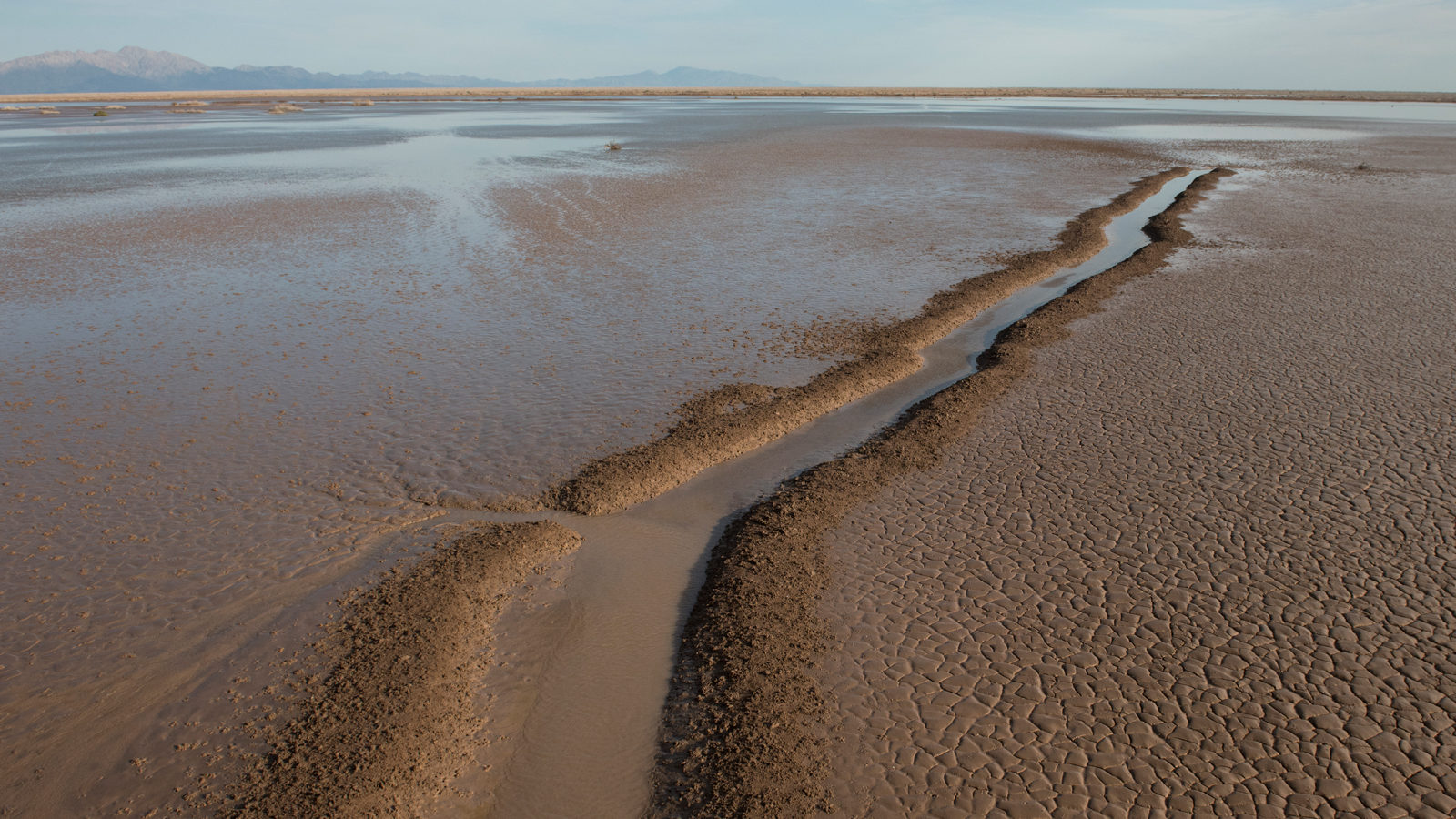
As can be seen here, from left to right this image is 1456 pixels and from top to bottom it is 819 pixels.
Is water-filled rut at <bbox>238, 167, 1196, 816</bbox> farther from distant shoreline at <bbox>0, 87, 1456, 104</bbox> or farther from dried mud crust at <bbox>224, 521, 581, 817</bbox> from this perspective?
distant shoreline at <bbox>0, 87, 1456, 104</bbox>

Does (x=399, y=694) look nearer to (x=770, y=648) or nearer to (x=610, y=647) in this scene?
(x=610, y=647)

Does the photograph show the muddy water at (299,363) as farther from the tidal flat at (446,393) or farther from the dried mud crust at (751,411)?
the dried mud crust at (751,411)

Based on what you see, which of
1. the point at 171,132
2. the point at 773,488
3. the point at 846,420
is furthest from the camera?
the point at 171,132

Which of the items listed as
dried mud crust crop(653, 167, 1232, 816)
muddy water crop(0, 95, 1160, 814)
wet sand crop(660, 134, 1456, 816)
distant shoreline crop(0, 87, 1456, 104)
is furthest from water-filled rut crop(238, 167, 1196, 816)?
distant shoreline crop(0, 87, 1456, 104)

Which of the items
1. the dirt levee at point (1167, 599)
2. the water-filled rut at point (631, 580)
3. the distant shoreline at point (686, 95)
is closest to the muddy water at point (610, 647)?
the water-filled rut at point (631, 580)

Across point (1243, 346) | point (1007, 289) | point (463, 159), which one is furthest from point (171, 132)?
point (1243, 346)

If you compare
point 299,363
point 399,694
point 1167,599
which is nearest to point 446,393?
point 299,363

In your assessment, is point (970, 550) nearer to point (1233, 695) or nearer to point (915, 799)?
point (1233, 695)
